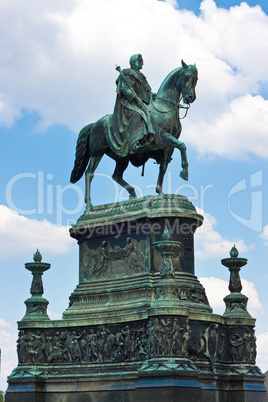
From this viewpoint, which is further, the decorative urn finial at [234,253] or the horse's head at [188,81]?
the decorative urn finial at [234,253]

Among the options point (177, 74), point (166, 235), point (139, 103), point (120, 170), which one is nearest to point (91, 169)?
point (120, 170)

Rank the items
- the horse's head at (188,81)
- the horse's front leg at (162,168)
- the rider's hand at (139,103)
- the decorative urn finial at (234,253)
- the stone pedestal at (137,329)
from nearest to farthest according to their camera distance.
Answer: the stone pedestal at (137,329)
the horse's head at (188,81)
the rider's hand at (139,103)
the horse's front leg at (162,168)
the decorative urn finial at (234,253)

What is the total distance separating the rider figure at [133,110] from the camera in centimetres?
2741

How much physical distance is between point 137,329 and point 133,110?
698cm

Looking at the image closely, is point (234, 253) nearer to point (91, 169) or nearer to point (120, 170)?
point (120, 170)

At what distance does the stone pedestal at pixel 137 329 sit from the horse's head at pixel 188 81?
10.4 ft

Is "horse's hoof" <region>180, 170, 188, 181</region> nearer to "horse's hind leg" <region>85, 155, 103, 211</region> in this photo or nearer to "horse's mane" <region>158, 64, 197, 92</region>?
"horse's mane" <region>158, 64, 197, 92</region>

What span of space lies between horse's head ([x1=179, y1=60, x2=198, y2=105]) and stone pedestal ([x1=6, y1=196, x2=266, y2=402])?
3183 millimetres

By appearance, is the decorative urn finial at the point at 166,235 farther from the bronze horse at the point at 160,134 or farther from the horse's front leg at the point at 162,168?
the horse's front leg at the point at 162,168

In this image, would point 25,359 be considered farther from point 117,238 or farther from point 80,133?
point 80,133

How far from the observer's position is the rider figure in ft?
89.9

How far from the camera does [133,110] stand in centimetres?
2773

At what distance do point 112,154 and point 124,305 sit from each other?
222 inches

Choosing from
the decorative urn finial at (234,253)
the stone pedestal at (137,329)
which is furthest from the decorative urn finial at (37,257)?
the decorative urn finial at (234,253)
